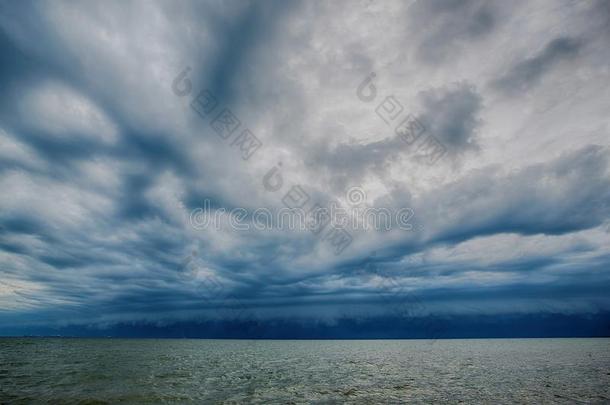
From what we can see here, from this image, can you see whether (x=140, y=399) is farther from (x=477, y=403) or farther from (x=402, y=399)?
(x=477, y=403)

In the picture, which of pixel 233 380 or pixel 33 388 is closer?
pixel 33 388

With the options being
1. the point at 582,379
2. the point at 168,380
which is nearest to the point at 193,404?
the point at 168,380

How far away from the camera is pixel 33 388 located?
120 ft

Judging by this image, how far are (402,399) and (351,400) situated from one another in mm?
6032

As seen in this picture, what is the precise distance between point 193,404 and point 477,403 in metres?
29.9

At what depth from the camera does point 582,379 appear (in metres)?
50.2

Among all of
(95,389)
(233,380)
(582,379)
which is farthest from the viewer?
(582,379)

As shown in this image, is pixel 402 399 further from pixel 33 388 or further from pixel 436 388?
pixel 33 388

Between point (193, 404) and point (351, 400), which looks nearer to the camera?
point (193, 404)

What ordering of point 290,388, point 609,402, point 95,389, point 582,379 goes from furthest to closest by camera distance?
point 582,379 < point 290,388 < point 95,389 < point 609,402

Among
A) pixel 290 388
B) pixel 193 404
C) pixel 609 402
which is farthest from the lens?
pixel 290 388

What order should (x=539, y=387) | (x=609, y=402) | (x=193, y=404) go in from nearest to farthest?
(x=193, y=404) < (x=609, y=402) < (x=539, y=387)

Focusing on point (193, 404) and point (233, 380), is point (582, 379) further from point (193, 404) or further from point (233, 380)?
point (193, 404)

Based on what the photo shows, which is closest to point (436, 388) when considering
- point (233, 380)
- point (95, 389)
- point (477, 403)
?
point (477, 403)
